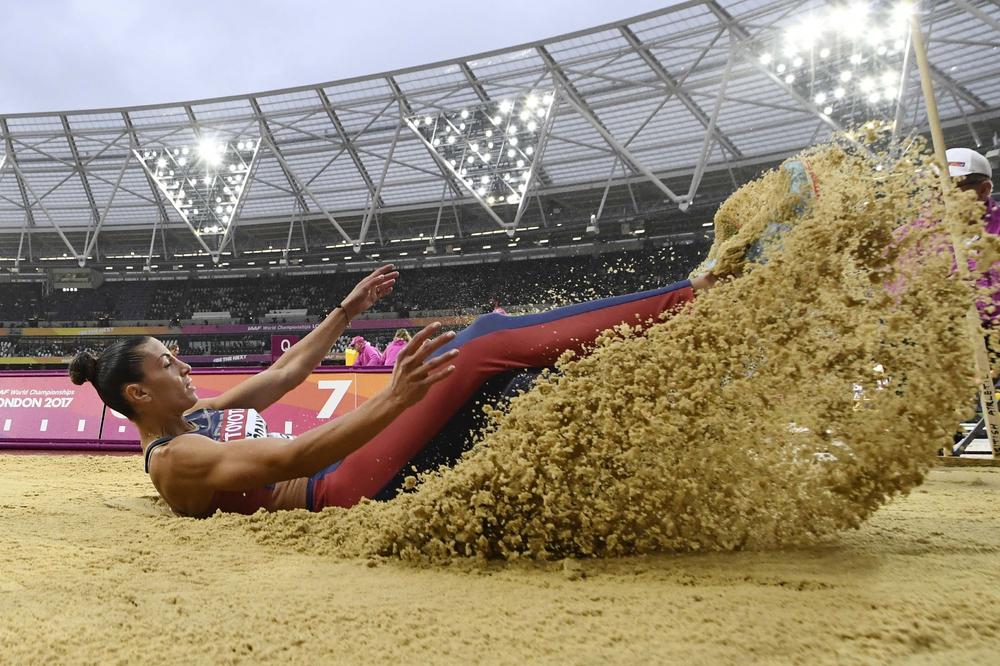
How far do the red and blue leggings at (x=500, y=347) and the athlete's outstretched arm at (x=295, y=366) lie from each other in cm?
97

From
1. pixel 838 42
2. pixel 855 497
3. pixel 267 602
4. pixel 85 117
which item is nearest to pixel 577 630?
pixel 267 602

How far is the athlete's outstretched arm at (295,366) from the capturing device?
A: 321cm

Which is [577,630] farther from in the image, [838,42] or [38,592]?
[838,42]

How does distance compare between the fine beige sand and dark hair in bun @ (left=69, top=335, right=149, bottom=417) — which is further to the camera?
dark hair in bun @ (left=69, top=335, right=149, bottom=417)

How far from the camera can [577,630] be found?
125cm

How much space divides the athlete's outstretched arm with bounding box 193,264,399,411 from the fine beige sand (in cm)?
112

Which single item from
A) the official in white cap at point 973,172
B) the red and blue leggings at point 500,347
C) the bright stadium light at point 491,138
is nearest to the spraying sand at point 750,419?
the red and blue leggings at point 500,347

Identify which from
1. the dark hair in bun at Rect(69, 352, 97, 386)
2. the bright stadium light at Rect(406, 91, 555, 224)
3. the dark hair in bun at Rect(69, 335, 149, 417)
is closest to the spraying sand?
the dark hair in bun at Rect(69, 335, 149, 417)

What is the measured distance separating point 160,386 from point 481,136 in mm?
17790

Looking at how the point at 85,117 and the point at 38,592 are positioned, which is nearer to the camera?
the point at 38,592

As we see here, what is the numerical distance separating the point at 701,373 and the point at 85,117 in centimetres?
2463

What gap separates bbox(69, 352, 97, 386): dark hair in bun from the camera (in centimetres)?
276

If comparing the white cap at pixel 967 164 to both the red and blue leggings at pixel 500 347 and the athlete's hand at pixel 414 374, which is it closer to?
the red and blue leggings at pixel 500 347

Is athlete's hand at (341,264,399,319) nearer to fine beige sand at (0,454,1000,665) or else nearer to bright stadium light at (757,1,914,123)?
fine beige sand at (0,454,1000,665)
